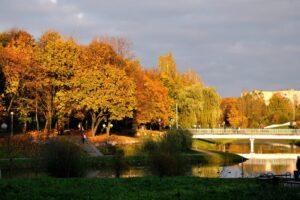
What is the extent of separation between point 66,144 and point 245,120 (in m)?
78.8

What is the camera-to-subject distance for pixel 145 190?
16281 millimetres

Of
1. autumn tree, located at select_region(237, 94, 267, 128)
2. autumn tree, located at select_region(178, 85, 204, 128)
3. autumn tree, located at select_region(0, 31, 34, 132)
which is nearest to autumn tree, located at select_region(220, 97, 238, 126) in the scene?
autumn tree, located at select_region(237, 94, 267, 128)

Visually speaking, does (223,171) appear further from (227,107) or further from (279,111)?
(279,111)

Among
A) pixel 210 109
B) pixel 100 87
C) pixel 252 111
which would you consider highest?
pixel 100 87

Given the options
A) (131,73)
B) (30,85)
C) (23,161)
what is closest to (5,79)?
(30,85)

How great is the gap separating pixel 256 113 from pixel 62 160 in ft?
282

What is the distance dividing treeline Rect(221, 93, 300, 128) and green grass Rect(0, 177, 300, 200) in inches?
3141

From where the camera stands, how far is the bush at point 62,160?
23047 mm

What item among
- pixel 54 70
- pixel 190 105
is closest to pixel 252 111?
pixel 190 105

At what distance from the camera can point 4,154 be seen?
39125 mm

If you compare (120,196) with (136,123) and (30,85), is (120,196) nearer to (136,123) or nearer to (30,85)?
(30,85)

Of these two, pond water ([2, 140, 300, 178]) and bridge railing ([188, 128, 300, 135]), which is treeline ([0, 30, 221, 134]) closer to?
bridge railing ([188, 128, 300, 135])

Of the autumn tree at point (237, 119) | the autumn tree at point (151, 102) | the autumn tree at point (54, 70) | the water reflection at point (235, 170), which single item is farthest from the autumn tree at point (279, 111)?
the autumn tree at point (54, 70)

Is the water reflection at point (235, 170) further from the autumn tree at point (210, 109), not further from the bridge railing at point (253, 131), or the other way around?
the autumn tree at point (210, 109)
